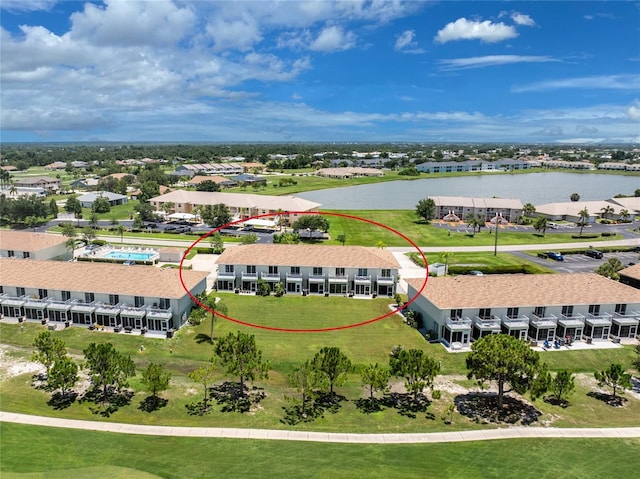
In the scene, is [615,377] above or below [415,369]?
below

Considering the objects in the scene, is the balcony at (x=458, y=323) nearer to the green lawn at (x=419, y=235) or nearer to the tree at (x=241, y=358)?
the tree at (x=241, y=358)

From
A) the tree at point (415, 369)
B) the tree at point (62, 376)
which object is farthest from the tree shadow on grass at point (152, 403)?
the tree at point (415, 369)

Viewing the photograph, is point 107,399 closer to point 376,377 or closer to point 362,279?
point 376,377

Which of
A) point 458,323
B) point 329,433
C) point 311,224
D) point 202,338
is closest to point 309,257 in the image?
point 202,338

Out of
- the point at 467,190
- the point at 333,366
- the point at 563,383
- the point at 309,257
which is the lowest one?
the point at 563,383

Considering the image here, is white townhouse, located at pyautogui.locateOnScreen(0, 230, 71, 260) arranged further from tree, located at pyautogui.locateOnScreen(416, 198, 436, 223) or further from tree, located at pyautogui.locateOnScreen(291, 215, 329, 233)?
tree, located at pyautogui.locateOnScreen(416, 198, 436, 223)

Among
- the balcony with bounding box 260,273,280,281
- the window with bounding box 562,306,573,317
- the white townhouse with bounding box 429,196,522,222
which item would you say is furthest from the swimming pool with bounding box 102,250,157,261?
the white townhouse with bounding box 429,196,522,222
